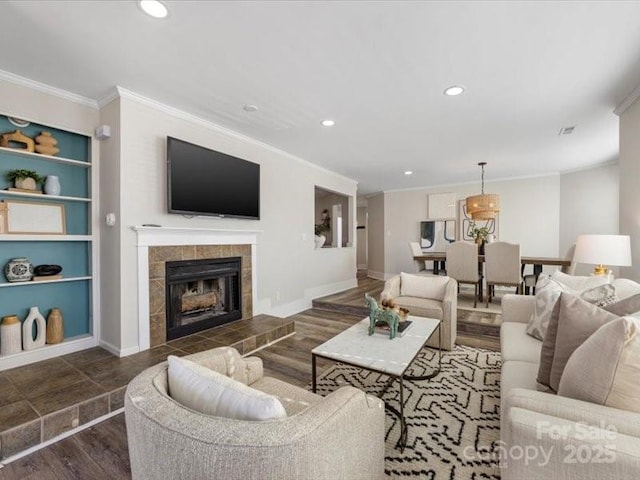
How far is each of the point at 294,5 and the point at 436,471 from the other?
262 centimetres

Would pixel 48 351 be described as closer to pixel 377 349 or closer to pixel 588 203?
pixel 377 349

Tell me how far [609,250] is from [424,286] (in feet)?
5.37

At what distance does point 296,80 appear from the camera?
97.5 inches

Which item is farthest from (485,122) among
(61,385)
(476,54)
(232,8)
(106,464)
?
(61,385)

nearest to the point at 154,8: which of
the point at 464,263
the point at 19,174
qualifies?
the point at 19,174

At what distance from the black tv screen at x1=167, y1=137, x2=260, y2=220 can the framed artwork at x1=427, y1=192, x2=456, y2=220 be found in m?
4.71

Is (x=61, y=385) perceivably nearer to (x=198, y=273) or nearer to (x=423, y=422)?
(x=198, y=273)

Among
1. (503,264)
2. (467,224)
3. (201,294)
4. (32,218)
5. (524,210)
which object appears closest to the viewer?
(32,218)

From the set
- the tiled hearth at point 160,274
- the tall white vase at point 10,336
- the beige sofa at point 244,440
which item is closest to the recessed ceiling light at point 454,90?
the beige sofa at point 244,440

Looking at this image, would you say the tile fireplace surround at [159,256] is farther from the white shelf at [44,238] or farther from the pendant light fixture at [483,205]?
the pendant light fixture at [483,205]

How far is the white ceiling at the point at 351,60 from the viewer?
1749 mm

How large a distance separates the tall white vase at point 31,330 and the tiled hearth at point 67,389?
0.57 feet

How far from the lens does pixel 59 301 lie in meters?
2.73

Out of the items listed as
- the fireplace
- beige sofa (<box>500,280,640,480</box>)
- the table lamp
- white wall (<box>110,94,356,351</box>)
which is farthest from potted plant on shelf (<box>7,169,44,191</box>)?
the table lamp
